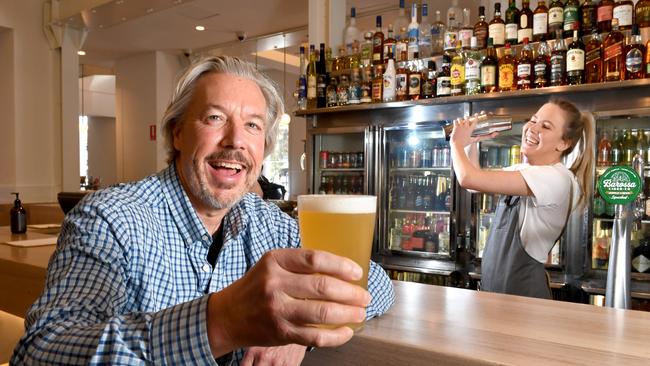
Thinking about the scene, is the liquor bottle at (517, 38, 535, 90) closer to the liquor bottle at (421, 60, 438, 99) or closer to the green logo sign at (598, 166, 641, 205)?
the liquor bottle at (421, 60, 438, 99)

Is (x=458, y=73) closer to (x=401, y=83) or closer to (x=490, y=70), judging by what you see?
(x=490, y=70)

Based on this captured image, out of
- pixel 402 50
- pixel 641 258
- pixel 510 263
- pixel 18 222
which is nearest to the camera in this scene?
pixel 510 263

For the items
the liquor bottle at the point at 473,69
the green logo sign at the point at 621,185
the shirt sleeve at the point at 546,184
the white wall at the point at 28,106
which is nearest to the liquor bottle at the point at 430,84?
the liquor bottle at the point at 473,69

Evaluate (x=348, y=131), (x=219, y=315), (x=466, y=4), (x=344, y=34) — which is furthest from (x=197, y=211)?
(x=466, y=4)

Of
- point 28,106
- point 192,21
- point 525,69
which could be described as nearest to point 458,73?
point 525,69

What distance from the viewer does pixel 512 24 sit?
3.02 meters

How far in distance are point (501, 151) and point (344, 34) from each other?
1.51m

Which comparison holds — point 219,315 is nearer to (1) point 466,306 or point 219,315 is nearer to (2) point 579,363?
(2) point 579,363

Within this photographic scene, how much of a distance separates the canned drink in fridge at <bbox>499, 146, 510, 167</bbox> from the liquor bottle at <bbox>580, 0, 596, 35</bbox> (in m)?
0.86

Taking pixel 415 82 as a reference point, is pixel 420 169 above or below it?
below

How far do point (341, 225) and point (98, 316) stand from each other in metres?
0.41

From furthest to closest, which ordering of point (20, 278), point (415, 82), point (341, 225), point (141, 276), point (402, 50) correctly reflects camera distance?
point (402, 50) → point (415, 82) → point (20, 278) → point (141, 276) → point (341, 225)

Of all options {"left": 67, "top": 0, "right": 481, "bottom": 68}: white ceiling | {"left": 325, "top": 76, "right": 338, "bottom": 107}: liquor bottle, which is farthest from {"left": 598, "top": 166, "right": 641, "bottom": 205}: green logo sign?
{"left": 67, "top": 0, "right": 481, "bottom": 68}: white ceiling

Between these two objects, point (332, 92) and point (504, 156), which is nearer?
point (504, 156)
